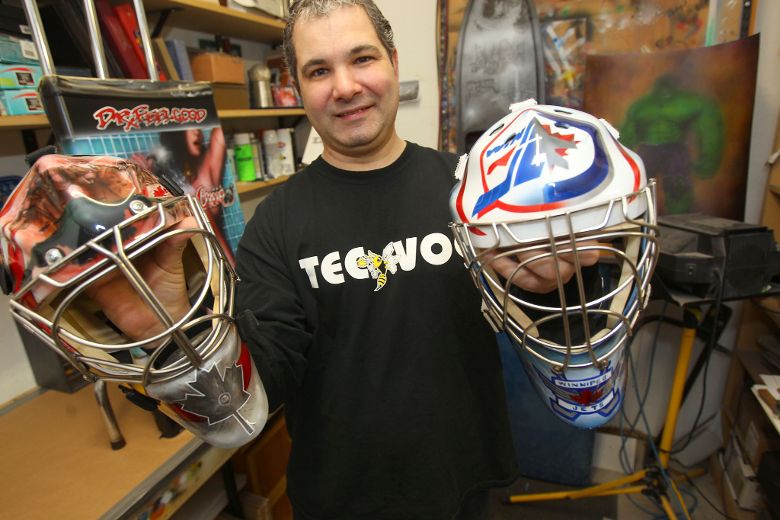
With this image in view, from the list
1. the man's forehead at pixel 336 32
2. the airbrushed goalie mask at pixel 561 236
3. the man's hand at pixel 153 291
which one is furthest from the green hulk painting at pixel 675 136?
the man's hand at pixel 153 291

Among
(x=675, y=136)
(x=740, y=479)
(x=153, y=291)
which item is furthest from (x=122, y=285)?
(x=740, y=479)

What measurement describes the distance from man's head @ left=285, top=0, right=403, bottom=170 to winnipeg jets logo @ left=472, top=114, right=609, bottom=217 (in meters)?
0.32

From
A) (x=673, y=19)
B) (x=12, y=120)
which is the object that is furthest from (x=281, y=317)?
(x=673, y=19)

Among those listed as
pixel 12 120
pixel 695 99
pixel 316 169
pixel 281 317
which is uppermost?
pixel 12 120

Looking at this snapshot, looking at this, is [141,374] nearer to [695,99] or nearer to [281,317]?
[281,317]

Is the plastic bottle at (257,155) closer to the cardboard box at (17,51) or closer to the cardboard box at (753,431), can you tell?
the cardboard box at (17,51)

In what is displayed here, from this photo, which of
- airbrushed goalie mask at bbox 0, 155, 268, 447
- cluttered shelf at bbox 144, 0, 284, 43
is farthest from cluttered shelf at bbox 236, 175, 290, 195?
airbrushed goalie mask at bbox 0, 155, 268, 447

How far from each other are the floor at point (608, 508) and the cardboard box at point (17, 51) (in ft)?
7.95

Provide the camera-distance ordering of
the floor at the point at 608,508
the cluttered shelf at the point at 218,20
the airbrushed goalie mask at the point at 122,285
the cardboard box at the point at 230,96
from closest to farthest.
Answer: the airbrushed goalie mask at the point at 122,285
the cluttered shelf at the point at 218,20
the cardboard box at the point at 230,96
the floor at the point at 608,508

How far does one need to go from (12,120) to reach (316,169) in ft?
2.73

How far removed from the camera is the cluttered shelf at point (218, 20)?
1.53 metres

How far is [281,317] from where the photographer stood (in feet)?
2.82

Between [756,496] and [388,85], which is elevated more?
[388,85]

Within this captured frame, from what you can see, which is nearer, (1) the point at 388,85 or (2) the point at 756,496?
(1) the point at 388,85
